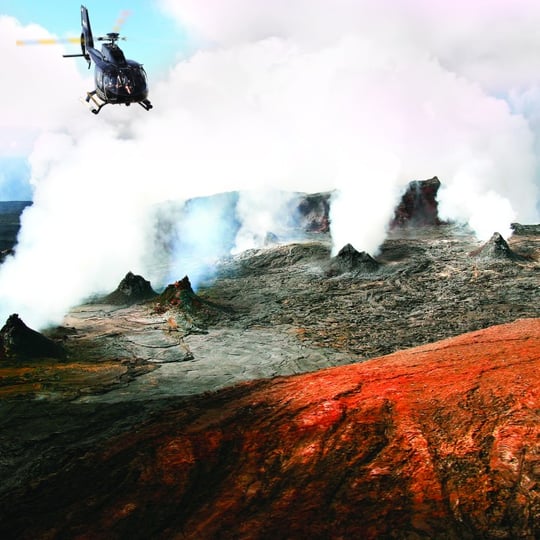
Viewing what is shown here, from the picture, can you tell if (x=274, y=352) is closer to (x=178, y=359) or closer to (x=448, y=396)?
(x=178, y=359)

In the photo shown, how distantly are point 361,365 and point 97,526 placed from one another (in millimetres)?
6757

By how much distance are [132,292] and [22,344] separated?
956cm

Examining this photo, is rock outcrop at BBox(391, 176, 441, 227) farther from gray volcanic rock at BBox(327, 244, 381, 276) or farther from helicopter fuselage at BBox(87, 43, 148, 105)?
helicopter fuselage at BBox(87, 43, 148, 105)

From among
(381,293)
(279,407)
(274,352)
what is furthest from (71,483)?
(381,293)

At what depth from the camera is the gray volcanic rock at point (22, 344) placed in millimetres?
15055

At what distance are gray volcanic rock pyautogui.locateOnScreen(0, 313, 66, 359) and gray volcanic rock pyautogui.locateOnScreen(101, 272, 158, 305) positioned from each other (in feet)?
28.8

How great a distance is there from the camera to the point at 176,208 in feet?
146

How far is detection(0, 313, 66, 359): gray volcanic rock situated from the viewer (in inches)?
593

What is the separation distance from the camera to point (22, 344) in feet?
50.0

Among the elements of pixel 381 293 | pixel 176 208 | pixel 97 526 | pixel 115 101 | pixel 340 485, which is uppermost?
pixel 176 208

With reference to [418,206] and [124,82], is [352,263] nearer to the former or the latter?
[124,82]

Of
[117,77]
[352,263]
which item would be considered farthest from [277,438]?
[352,263]

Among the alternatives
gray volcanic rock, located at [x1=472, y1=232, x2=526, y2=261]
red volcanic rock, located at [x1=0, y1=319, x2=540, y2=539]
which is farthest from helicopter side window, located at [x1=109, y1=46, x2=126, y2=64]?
gray volcanic rock, located at [x1=472, y1=232, x2=526, y2=261]

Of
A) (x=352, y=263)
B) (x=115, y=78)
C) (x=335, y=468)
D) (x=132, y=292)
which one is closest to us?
(x=335, y=468)
